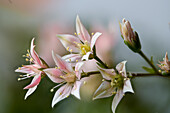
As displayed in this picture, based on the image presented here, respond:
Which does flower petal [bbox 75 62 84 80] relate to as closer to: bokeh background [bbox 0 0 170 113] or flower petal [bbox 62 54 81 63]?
flower petal [bbox 62 54 81 63]

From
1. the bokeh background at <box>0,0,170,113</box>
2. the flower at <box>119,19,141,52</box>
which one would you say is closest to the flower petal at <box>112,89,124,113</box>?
the flower at <box>119,19,141,52</box>

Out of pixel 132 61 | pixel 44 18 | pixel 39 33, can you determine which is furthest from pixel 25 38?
pixel 132 61

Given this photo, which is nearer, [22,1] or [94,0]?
[94,0]

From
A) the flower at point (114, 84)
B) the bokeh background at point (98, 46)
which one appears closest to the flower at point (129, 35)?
the flower at point (114, 84)

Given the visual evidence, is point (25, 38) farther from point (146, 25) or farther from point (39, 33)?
point (146, 25)

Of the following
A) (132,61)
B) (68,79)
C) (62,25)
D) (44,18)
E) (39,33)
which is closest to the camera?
(68,79)

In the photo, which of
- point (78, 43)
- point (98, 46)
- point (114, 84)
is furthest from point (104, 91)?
point (98, 46)

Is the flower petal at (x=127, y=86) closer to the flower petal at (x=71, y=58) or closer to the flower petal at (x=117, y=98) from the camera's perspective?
the flower petal at (x=117, y=98)
